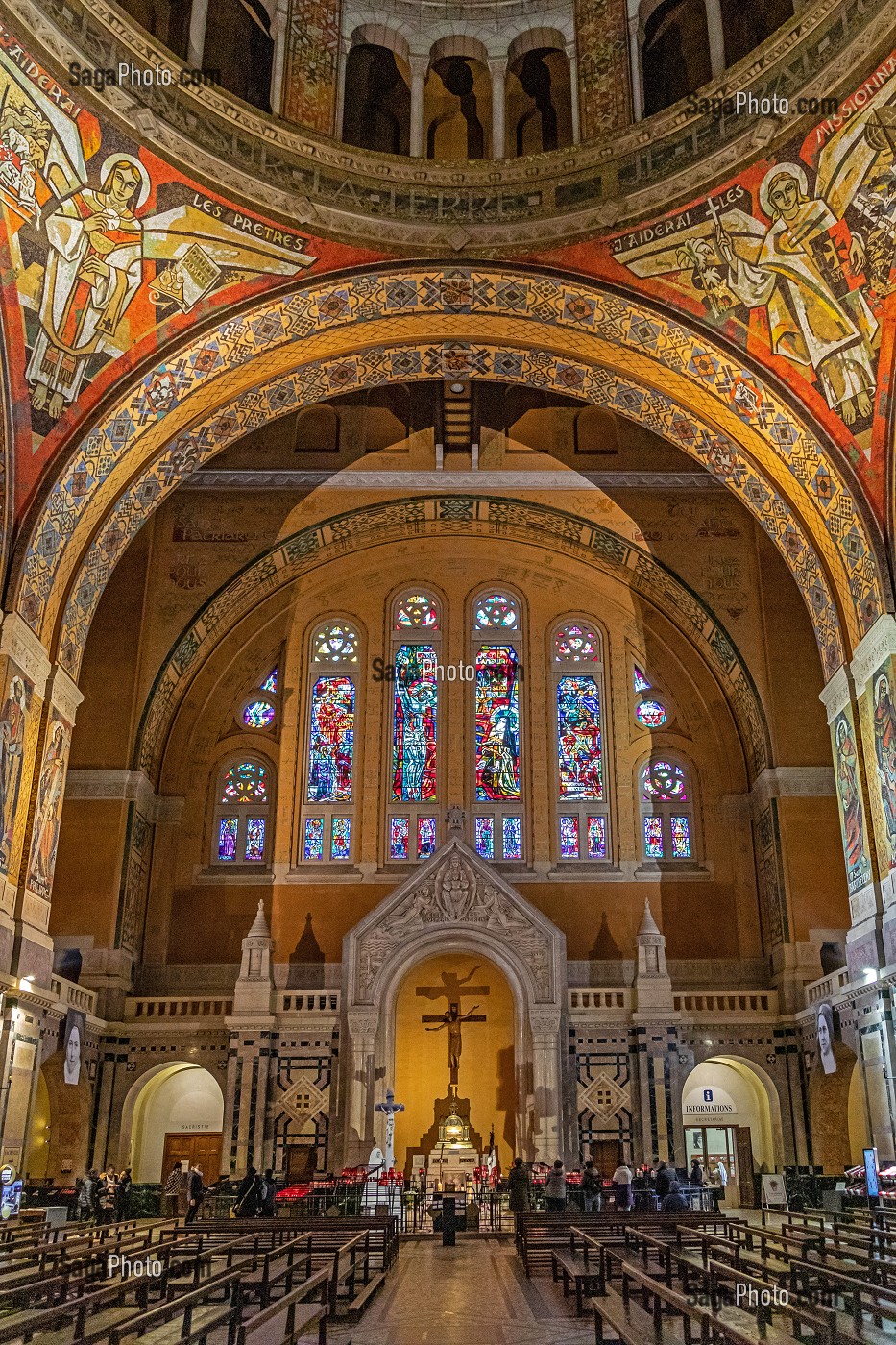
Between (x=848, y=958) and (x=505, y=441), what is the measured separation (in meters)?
13.1

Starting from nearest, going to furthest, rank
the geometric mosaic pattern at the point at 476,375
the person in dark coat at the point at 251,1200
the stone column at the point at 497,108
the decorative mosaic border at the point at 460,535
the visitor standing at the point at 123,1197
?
the person in dark coat at the point at 251,1200
the geometric mosaic pattern at the point at 476,375
the stone column at the point at 497,108
the visitor standing at the point at 123,1197
the decorative mosaic border at the point at 460,535

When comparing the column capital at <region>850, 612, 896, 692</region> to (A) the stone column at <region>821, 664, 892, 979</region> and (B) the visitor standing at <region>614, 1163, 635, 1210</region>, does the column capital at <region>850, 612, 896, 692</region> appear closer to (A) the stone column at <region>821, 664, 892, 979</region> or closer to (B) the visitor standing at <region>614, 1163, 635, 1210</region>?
(A) the stone column at <region>821, 664, 892, 979</region>

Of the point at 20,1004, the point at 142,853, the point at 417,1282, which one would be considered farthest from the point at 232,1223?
the point at 142,853

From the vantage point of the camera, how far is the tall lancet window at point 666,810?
2511 centimetres

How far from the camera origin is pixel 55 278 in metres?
16.9

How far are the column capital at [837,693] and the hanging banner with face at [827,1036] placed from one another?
4.80 meters

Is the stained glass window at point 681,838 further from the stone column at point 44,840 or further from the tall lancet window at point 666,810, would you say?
the stone column at point 44,840

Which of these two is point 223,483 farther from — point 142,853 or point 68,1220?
point 68,1220

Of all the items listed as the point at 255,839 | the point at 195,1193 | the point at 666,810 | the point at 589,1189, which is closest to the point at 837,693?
the point at 666,810

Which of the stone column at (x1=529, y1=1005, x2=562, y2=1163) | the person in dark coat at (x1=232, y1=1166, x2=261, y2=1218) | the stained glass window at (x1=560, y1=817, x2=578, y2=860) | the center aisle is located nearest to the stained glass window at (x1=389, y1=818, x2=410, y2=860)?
the stained glass window at (x1=560, y1=817, x2=578, y2=860)

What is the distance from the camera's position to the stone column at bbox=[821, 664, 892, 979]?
17672 millimetres

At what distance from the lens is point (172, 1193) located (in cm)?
2134

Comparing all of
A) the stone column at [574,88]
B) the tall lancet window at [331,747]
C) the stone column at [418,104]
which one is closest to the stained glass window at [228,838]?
the tall lancet window at [331,747]

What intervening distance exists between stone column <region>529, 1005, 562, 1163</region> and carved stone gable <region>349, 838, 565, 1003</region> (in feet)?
1.27
